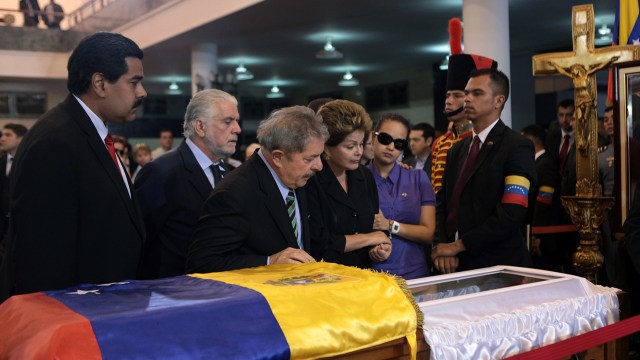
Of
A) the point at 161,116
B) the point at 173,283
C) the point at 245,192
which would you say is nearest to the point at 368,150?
the point at 245,192

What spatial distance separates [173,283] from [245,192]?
1.56ft

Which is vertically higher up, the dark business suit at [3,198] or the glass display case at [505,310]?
the dark business suit at [3,198]

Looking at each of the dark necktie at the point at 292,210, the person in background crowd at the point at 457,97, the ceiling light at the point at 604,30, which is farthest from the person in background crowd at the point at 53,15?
the dark necktie at the point at 292,210

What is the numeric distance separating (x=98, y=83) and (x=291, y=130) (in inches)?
27.9

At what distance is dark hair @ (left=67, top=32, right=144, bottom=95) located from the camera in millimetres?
2457

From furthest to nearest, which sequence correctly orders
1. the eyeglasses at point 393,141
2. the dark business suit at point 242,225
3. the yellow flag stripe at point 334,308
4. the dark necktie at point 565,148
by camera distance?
1. the dark necktie at point 565,148
2. the eyeglasses at point 393,141
3. the dark business suit at point 242,225
4. the yellow flag stripe at point 334,308

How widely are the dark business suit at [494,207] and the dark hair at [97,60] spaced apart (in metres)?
1.85

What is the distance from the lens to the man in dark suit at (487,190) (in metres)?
3.38

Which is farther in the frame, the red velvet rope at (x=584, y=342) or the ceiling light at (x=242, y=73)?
the ceiling light at (x=242, y=73)

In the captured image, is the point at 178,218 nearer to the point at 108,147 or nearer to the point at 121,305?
the point at 108,147

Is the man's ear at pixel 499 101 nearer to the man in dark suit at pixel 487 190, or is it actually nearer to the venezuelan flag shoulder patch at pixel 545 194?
the man in dark suit at pixel 487 190

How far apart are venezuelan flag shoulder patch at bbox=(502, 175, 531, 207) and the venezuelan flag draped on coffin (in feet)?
4.87

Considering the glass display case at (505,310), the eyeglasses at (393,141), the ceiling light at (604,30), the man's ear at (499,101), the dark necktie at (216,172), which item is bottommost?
the glass display case at (505,310)

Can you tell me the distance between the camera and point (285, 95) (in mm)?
25312
